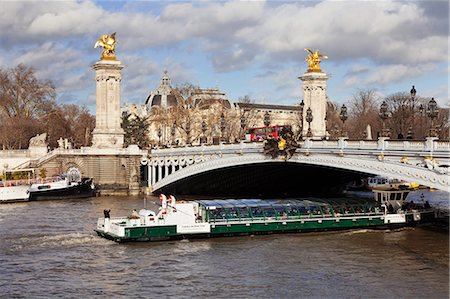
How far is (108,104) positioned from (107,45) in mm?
5236

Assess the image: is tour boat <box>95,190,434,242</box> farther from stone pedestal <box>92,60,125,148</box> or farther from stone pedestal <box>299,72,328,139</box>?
stone pedestal <box>92,60,125,148</box>

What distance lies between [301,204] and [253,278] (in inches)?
466

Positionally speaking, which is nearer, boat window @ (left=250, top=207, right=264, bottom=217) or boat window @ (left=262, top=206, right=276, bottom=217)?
boat window @ (left=250, top=207, right=264, bottom=217)

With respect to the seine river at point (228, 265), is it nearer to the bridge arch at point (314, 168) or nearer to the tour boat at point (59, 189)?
the bridge arch at point (314, 168)

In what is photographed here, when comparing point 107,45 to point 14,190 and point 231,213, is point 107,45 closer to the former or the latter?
point 14,190

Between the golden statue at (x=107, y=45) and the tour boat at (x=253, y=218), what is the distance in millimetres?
32931

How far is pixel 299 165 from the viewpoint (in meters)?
44.7

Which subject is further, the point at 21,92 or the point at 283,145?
the point at 21,92

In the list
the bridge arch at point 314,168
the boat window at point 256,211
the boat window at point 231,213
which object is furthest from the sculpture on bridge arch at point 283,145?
the boat window at point 231,213

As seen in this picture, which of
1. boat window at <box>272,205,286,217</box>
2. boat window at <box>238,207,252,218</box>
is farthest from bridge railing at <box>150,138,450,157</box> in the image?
boat window at <box>238,207,252,218</box>

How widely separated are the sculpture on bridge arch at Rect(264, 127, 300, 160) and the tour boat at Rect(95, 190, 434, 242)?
328cm

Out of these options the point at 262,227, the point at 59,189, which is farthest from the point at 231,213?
the point at 59,189

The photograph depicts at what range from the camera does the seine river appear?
25.0 m

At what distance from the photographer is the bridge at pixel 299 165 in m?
29.9
